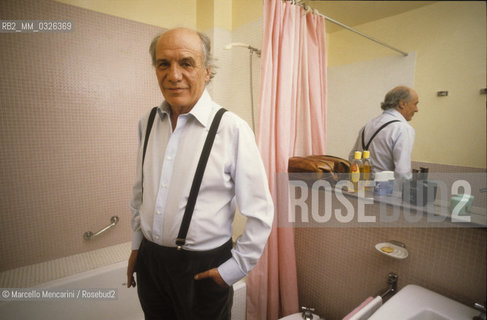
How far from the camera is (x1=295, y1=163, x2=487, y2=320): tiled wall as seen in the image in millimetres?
835

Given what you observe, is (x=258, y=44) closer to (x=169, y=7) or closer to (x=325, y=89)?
(x=325, y=89)

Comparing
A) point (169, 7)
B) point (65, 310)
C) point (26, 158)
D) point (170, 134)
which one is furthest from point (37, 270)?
point (169, 7)

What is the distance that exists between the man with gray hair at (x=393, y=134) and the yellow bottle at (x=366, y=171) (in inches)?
0.8

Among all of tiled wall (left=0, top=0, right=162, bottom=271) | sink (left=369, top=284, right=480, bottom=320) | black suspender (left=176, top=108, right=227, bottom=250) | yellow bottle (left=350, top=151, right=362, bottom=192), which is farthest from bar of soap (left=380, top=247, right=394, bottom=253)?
Result: tiled wall (left=0, top=0, right=162, bottom=271)

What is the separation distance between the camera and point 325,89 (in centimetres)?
137

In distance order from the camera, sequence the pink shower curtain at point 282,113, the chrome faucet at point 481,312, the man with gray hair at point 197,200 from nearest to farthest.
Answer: the chrome faucet at point 481,312 → the man with gray hair at point 197,200 → the pink shower curtain at point 282,113

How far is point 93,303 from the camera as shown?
1.44m

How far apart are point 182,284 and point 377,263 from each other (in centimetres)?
82

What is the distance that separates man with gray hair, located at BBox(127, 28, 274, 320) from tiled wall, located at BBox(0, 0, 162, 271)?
1.03 m

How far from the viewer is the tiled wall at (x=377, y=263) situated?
84 cm

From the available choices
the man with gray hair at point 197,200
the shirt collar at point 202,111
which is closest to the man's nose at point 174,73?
the man with gray hair at point 197,200

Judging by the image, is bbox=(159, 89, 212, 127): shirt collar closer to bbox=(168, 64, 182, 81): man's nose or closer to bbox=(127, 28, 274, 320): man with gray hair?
bbox=(127, 28, 274, 320): man with gray hair

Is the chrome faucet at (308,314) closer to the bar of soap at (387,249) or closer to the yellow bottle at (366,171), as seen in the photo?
the bar of soap at (387,249)

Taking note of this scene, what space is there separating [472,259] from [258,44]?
5.04 ft
